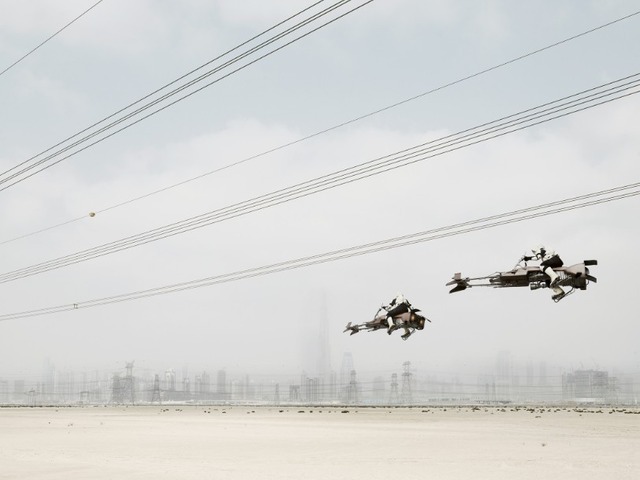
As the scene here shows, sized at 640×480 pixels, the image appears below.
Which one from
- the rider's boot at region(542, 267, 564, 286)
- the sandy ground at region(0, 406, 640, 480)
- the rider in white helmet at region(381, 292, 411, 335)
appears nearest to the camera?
the rider's boot at region(542, 267, 564, 286)

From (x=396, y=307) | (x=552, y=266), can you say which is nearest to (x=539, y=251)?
(x=552, y=266)

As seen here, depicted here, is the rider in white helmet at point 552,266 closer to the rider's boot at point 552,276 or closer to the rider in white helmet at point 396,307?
the rider's boot at point 552,276

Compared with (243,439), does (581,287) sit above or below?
above

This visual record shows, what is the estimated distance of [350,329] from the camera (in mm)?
38312

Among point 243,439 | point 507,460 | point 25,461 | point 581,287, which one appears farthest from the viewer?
point 243,439

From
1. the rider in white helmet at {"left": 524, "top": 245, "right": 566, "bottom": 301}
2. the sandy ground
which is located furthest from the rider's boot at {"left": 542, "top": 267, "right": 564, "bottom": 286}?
the sandy ground

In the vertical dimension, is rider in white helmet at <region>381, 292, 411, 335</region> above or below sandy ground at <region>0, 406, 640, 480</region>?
above

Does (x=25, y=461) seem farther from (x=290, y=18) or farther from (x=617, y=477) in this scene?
(x=617, y=477)

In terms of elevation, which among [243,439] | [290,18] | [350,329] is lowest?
[243,439]

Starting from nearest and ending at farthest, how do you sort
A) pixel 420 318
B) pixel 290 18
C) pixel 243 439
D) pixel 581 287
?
pixel 290 18
pixel 581 287
pixel 420 318
pixel 243 439

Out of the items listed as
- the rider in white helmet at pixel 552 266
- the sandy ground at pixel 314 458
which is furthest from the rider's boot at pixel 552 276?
the sandy ground at pixel 314 458

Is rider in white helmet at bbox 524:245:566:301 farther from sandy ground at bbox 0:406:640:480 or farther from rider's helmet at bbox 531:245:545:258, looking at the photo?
sandy ground at bbox 0:406:640:480

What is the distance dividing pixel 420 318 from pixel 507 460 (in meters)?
7.88

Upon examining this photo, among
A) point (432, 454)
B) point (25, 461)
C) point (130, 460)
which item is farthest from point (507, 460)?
point (25, 461)
